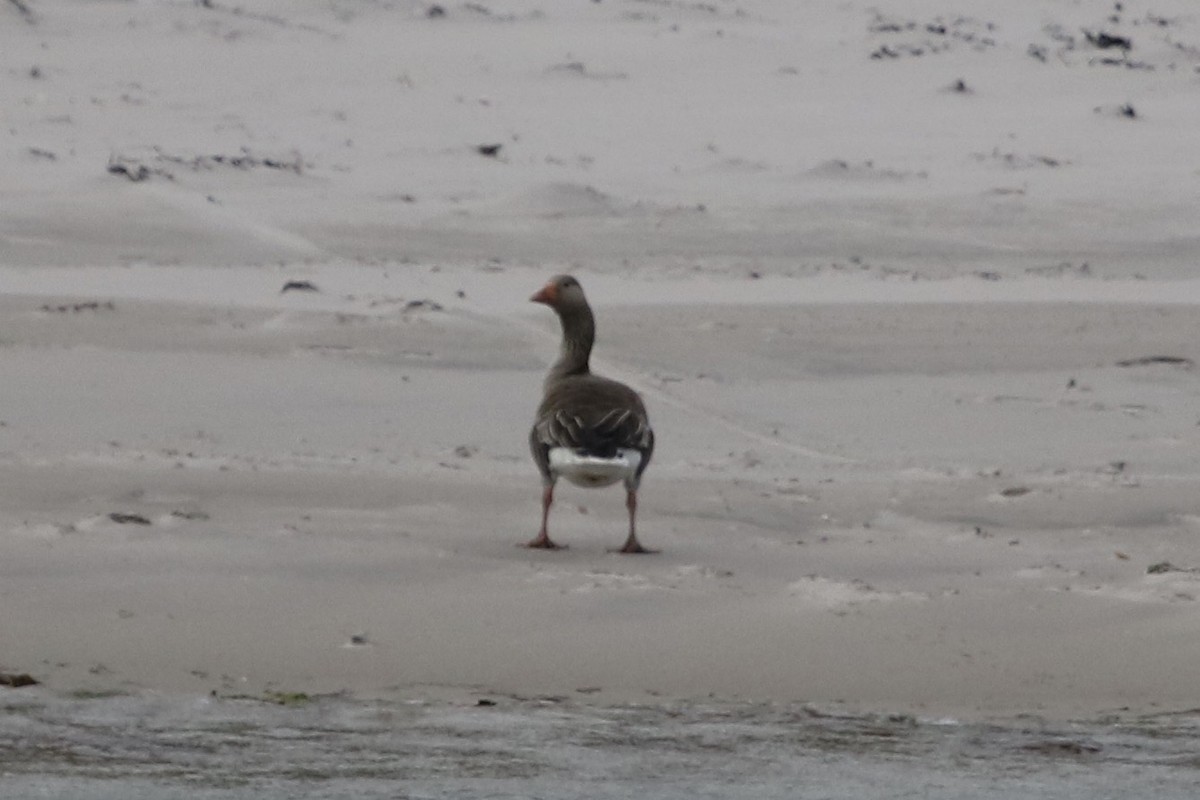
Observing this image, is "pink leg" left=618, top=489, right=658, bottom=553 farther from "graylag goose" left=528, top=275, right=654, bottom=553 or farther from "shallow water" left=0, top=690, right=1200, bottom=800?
"shallow water" left=0, top=690, right=1200, bottom=800

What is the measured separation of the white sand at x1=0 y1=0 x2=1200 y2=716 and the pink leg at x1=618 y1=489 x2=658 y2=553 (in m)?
0.12

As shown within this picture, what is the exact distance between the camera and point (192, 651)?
8.33m

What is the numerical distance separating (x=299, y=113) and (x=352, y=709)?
17796 mm

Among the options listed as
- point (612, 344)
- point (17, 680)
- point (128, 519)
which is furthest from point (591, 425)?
point (612, 344)

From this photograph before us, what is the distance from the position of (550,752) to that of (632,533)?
2978 millimetres

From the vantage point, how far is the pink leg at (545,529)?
395 inches

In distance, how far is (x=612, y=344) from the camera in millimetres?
16234

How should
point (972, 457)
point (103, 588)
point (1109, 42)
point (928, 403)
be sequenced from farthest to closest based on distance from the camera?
point (1109, 42) → point (928, 403) → point (972, 457) → point (103, 588)

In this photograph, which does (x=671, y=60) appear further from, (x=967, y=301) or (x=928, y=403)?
(x=928, y=403)

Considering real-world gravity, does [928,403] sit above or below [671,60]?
below

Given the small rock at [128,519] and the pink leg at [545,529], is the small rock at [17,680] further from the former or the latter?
the pink leg at [545,529]

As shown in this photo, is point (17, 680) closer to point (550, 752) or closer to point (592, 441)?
point (550, 752)

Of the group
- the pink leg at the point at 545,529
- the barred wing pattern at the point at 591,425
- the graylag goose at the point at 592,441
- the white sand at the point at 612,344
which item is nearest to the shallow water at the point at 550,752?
the white sand at the point at 612,344

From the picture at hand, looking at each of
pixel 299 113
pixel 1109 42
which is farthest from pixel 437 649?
pixel 1109 42
